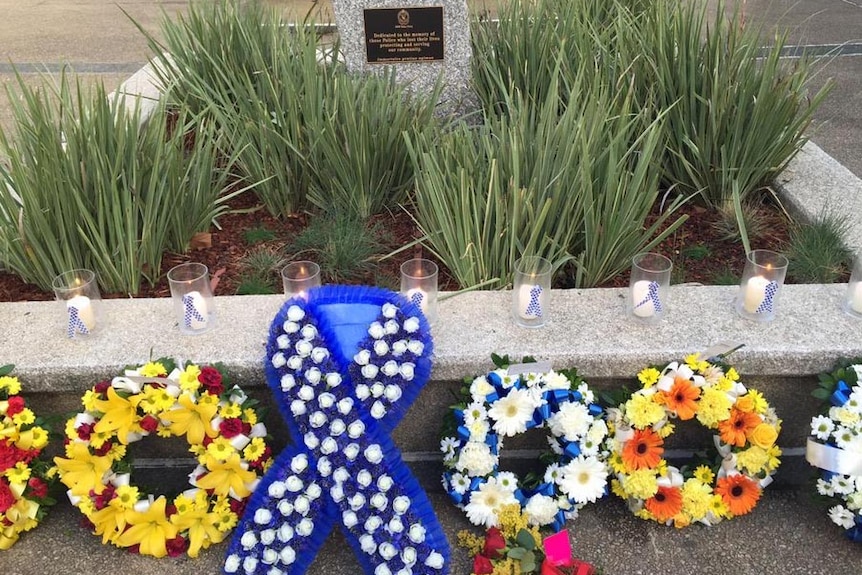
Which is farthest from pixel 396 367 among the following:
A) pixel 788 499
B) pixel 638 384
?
pixel 788 499

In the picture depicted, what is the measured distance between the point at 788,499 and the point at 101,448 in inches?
78.1

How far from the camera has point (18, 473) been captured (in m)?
2.03

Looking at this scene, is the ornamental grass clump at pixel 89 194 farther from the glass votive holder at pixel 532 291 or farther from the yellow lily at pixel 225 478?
the glass votive holder at pixel 532 291

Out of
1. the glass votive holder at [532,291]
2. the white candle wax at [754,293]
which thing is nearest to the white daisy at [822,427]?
the white candle wax at [754,293]

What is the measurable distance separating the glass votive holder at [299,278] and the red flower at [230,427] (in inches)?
15.6

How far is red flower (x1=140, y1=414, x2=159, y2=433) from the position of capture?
1975 mm

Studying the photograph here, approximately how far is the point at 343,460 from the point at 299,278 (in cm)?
56

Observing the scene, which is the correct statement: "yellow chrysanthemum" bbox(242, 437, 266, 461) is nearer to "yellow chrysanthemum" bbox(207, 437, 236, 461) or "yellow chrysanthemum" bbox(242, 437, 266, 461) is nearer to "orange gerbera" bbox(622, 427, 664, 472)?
"yellow chrysanthemum" bbox(207, 437, 236, 461)

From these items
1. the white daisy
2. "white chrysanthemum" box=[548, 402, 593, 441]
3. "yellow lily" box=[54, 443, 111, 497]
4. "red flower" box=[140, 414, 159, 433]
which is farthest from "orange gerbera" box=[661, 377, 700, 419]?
"yellow lily" box=[54, 443, 111, 497]

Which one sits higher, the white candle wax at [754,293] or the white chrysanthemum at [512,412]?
the white candle wax at [754,293]

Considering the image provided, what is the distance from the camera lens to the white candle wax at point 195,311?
211cm

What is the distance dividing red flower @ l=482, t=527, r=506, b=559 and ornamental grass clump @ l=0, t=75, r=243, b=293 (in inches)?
56.1

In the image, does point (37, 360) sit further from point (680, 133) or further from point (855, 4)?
point (855, 4)

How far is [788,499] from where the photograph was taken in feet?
7.27
